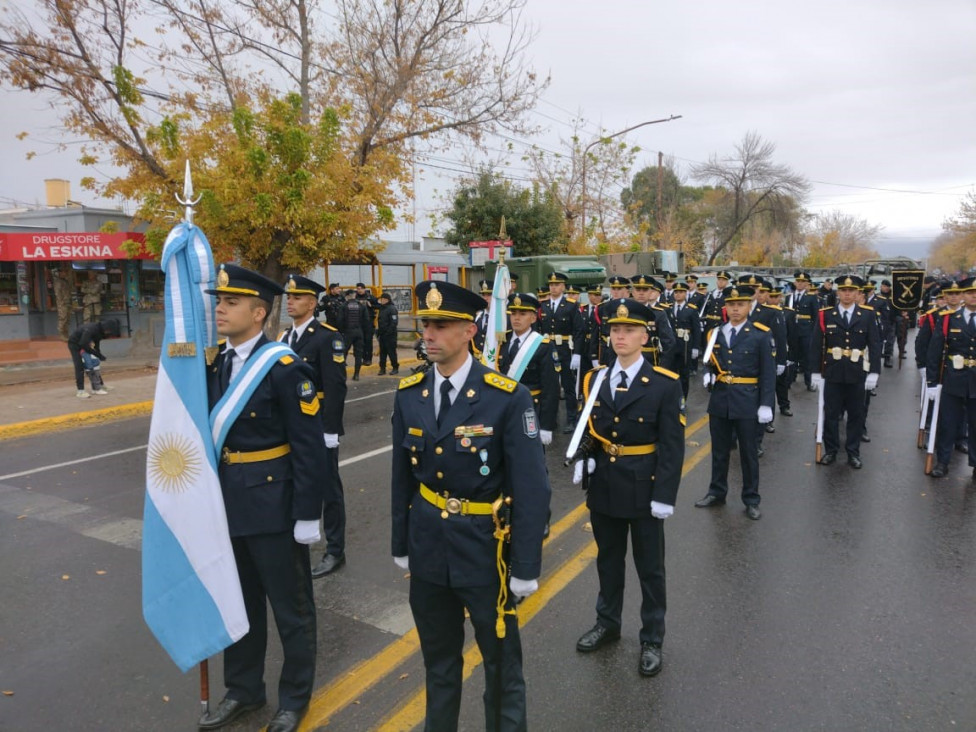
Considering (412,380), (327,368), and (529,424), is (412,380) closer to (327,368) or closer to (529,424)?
(529,424)

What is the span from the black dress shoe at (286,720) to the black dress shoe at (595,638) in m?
1.62

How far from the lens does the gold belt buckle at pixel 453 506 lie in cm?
290

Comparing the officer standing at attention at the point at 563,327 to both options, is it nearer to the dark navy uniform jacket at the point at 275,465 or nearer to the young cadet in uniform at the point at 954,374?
the young cadet in uniform at the point at 954,374

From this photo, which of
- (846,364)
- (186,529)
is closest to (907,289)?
(846,364)

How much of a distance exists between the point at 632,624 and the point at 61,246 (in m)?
18.3

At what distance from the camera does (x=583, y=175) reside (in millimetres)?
28359

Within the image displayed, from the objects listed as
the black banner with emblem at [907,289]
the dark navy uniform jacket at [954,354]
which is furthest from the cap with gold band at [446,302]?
the black banner with emblem at [907,289]

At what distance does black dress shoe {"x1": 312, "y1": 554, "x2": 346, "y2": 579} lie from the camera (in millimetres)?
5035

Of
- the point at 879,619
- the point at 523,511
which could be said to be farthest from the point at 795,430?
the point at 523,511

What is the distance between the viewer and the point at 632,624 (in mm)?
4355

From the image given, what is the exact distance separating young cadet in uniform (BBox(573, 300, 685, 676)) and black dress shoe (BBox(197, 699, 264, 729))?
188 cm

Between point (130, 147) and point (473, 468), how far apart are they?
14.6m

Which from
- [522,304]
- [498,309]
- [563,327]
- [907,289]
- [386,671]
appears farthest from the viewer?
[907,289]

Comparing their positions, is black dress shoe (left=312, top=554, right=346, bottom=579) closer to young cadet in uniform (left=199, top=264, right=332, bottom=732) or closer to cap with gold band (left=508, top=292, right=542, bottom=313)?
young cadet in uniform (left=199, top=264, right=332, bottom=732)
